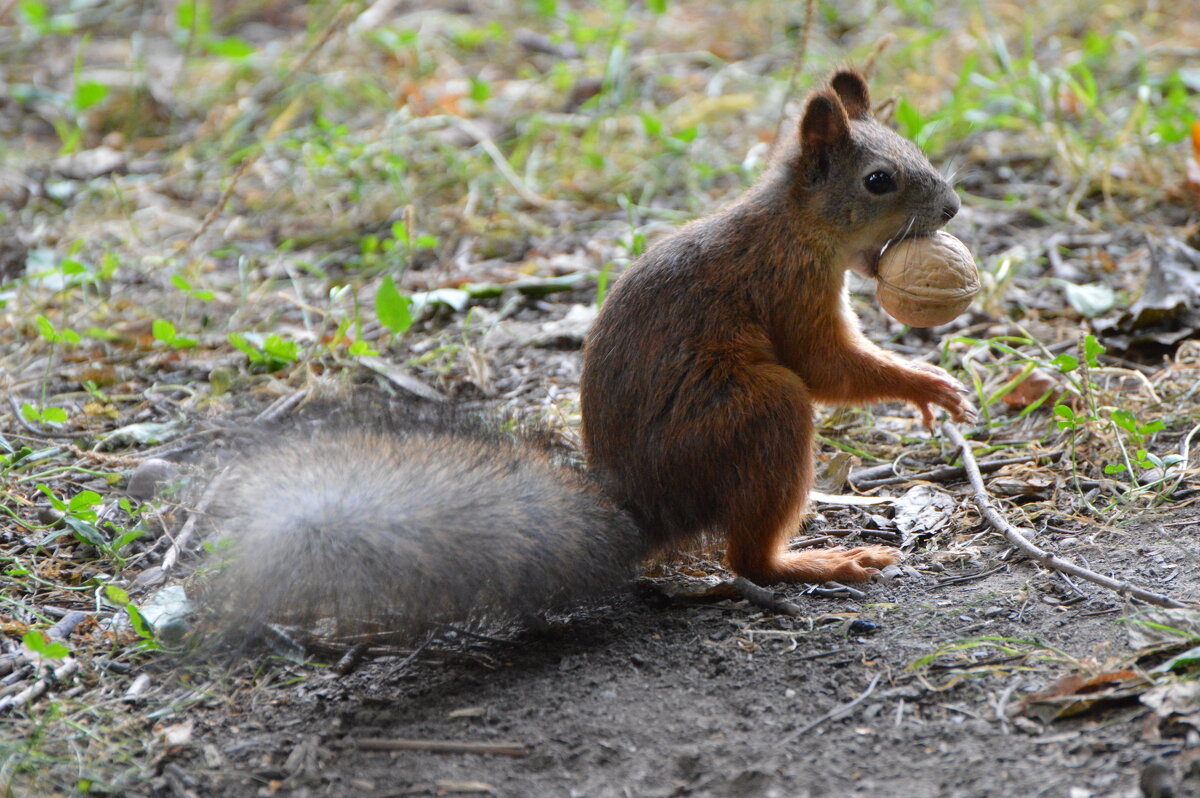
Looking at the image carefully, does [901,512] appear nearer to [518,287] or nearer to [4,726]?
[518,287]

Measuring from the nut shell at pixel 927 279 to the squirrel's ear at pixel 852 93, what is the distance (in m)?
0.44

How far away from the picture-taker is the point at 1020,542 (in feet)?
8.43

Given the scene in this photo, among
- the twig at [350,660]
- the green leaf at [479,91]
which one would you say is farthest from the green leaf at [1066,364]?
the green leaf at [479,91]

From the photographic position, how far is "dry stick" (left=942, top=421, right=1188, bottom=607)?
7.38ft

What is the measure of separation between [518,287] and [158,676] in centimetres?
220

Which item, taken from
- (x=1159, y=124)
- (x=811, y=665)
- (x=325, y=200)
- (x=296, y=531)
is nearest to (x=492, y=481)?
(x=296, y=531)

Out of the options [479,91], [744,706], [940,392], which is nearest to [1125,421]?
[940,392]

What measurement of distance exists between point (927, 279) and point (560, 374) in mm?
1314

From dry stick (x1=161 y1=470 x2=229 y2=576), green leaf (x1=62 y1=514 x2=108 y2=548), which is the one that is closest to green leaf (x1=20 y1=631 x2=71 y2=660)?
dry stick (x1=161 y1=470 x2=229 y2=576)

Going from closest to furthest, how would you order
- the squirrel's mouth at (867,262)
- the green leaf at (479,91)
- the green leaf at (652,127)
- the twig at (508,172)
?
the squirrel's mouth at (867,262) < the twig at (508,172) < the green leaf at (652,127) < the green leaf at (479,91)

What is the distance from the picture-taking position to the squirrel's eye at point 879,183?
2801 millimetres

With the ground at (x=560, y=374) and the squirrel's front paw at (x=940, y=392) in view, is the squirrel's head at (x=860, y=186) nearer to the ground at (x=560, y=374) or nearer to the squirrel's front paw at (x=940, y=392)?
the squirrel's front paw at (x=940, y=392)

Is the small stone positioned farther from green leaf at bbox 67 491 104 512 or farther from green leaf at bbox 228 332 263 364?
green leaf at bbox 228 332 263 364

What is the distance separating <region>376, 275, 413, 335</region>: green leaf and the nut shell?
1.36 metres
